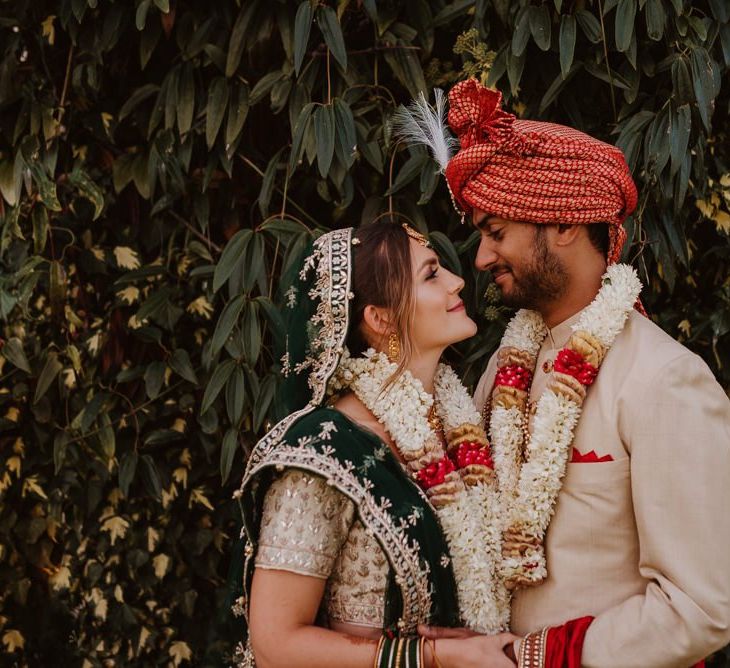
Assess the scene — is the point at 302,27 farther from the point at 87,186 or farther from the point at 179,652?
the point at 179,652

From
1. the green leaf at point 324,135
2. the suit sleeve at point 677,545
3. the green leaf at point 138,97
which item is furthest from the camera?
the green leaf at point 138,97

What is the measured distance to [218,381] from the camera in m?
2.45

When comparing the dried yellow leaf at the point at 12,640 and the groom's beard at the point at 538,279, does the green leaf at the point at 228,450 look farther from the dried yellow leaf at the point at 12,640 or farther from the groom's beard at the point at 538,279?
the dried yellow leaf at the point at 12,640

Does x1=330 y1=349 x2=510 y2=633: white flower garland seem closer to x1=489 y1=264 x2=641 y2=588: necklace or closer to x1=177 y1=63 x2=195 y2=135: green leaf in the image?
x1=489 y1=264 x2=641 y2=588: necklace

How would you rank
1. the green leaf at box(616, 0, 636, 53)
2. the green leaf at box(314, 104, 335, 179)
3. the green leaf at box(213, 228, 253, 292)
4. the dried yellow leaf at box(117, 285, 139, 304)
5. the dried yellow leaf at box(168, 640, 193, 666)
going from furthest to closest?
the dried yellow leaf at box(168, 640, 193, 666)
the dried yellow leaf at box(117, 285, 139, 304)
the green leaf at box(213, 228, 253, 292)
the green leaf at box(314, 104, 335, 179)
the green leaf at box(616, 0, 636, 53)

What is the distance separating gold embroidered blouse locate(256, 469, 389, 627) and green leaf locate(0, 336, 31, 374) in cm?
116

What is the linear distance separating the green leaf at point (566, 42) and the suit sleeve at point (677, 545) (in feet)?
2.81

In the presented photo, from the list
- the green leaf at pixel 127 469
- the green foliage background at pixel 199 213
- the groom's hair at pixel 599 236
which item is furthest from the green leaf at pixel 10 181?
the groom's hair at pixel 599 236

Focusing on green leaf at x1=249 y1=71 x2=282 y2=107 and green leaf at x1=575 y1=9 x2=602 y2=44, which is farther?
green leaf at x1=249 y1=71 x2=282 y2=107

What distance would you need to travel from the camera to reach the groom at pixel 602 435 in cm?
171

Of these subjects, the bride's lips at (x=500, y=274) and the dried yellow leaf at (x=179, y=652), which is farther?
the dried yellow leaf at (x=179, y=652)

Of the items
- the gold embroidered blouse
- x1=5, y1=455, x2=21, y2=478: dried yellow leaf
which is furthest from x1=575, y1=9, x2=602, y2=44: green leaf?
x1=5, y1=455, x2=21, y2=478: dried yellow leaf

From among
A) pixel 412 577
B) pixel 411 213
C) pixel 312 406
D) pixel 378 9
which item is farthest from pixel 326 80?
pixel 412 577

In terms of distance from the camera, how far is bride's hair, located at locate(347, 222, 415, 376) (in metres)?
2.01
